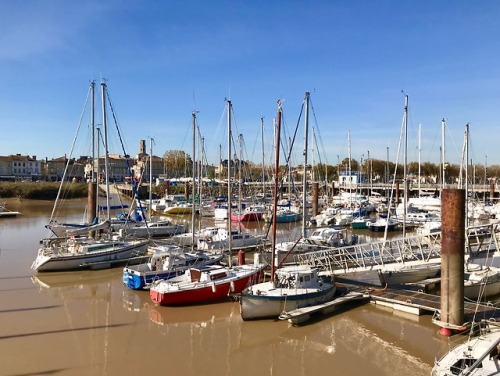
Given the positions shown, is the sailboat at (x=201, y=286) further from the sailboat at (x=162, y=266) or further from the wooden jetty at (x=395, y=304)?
the wooden jetty at (x=395, y=304)

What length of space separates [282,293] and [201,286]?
4284mm

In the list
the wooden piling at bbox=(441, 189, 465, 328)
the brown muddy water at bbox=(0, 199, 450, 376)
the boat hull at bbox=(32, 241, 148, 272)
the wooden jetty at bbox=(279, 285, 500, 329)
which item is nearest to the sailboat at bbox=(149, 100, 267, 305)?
the brown muddy water at bbox=(0, 199, 450, 376)

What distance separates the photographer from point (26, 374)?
542 inches

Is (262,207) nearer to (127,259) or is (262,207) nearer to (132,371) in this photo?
(127,259)

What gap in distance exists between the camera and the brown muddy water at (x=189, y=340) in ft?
47.6

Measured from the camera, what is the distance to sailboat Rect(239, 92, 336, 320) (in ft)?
61.2

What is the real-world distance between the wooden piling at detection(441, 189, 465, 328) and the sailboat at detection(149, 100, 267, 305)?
953cm

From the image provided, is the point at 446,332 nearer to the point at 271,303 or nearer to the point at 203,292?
the point at 271,303

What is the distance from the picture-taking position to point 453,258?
54.6ft

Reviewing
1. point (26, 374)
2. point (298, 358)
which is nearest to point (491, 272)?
point (298, 358)

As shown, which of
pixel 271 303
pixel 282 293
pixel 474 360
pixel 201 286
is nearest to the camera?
pixel 474 360

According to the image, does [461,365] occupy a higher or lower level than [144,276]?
lower

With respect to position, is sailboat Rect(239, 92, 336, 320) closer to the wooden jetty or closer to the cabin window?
the wooden jetty

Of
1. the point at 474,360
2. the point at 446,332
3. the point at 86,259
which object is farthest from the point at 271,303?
the point at 86,259
